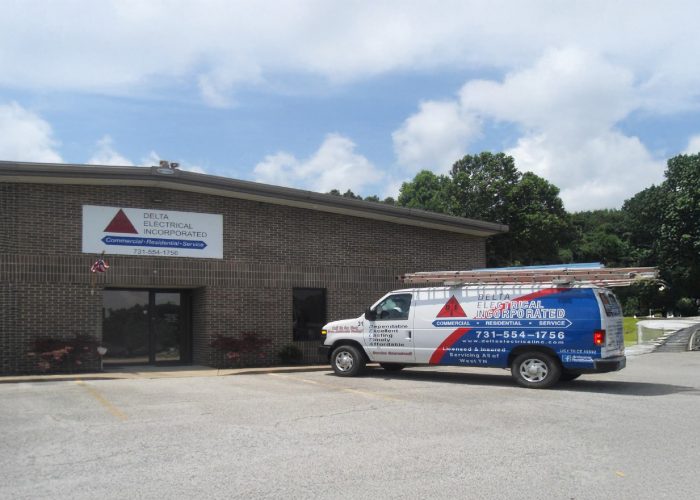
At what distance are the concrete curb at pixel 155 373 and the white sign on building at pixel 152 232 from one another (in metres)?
2.93

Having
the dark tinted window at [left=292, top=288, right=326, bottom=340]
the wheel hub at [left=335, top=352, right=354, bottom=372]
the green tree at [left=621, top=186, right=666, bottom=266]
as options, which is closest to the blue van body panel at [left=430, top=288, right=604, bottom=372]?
the wheel hub at [left=335, top=352, right=354, bottom=372]

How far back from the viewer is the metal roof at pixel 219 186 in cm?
1555

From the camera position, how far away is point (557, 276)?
12992mm

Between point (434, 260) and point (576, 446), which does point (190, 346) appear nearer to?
point (434, 260)

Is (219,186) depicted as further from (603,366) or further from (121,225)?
(603,366)

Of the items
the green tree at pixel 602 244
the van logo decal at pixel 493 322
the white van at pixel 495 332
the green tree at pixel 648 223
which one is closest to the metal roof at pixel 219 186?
the white van at pixel 495 332

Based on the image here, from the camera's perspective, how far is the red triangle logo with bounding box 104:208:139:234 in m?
16.8

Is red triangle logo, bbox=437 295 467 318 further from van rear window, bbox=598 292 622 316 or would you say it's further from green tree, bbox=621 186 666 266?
green tree, bbox=621 186 666 266

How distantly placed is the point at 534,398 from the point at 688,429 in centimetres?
300

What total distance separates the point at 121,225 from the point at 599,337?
37.5 feet

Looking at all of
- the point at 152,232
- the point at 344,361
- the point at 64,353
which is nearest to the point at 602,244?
the point at 344,361

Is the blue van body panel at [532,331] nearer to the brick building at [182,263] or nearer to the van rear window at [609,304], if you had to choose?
the van rear window at [609,304]

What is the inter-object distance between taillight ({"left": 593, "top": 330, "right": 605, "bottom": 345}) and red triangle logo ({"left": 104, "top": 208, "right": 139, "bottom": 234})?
1107 centimetres

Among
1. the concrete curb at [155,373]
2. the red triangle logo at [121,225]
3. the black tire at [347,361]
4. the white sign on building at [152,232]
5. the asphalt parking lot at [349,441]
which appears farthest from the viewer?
the red triangle logo at [121,225]
